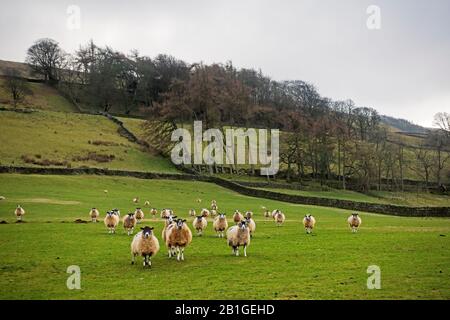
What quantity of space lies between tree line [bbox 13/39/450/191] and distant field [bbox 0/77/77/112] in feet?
10.9

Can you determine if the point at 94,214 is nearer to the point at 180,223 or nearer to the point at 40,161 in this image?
the point at 180,223

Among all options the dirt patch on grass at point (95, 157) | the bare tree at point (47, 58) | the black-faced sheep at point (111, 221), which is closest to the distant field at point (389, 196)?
the dirt patch on grass at point (95, 157)

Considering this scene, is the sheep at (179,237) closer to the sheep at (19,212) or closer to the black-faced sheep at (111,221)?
the black-faced sheep at (111,221)

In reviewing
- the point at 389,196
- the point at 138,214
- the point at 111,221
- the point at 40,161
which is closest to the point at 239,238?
the point at 111,221

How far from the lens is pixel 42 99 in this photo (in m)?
125

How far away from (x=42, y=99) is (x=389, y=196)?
9317cm

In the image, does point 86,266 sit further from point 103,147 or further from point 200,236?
point 103,147

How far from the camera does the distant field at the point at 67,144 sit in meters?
74.8

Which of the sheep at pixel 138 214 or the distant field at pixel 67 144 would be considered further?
the distant field at pixel 67 144

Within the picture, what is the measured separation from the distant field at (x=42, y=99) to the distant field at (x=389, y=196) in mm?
70203

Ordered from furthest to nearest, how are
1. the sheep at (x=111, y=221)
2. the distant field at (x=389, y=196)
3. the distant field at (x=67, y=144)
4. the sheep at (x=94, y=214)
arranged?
1. the distant field at (x=67, y=144)
2. the distant field at (x=389, y=196)
3. the sheep at (x=94, y=214)
4. the sheep at (x=111, y=221)
